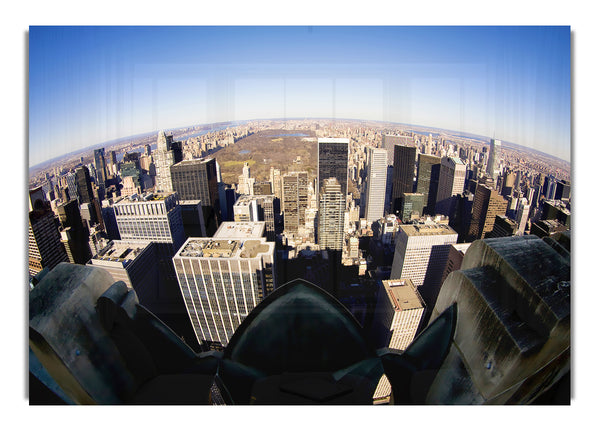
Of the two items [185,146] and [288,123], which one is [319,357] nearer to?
[288,123]

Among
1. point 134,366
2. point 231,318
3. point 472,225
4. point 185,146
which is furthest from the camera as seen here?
point 472,225

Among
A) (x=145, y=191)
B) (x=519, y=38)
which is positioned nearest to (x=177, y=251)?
(x=145, y=191)

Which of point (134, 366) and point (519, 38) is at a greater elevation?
point (519, 38)

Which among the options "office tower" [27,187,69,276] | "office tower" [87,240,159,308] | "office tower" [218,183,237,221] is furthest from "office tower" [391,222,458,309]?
"office tower" [27,187,69,276]

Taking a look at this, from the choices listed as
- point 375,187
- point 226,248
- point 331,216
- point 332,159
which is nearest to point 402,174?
point 375,187

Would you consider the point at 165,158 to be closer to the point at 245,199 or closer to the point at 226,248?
the point at 245,199

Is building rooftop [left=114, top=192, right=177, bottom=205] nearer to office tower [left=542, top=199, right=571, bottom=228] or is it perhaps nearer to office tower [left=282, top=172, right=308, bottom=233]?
office tower [left=282, top=172, right=308, bottom=233]
